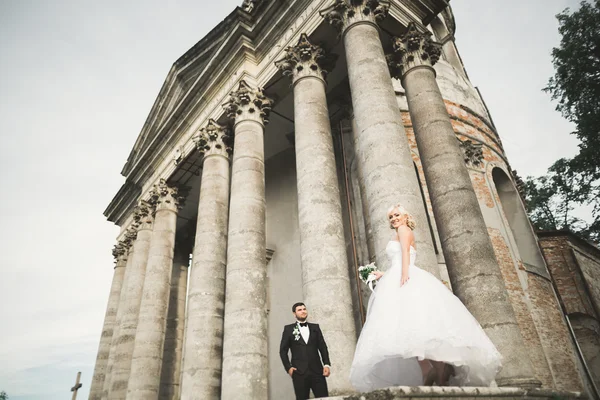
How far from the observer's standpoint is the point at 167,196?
13.9 meters

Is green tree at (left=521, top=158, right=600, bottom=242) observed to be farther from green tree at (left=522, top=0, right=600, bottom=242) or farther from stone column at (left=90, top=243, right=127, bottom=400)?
stone column at (left=90, top=243, right=127, bottom=400)

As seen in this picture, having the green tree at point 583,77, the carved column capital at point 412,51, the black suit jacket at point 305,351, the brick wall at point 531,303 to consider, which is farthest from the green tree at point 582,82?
the black suit jacket at point 305,351

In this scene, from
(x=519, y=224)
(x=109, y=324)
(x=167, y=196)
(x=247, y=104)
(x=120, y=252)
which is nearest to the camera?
(x=247, y=104)

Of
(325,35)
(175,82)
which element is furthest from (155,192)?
(325,35)

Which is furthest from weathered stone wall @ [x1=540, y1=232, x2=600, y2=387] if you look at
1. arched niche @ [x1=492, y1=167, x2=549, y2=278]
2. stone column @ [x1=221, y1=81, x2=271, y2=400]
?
stone column @ [x1=221, y1=81, x2=271, y2=400]

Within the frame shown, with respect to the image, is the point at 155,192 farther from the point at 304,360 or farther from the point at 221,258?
the point at 304,360

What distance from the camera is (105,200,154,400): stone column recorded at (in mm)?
12711

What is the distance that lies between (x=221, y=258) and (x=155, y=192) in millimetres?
5946

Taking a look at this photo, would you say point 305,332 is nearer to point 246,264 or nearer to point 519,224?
point 246,264

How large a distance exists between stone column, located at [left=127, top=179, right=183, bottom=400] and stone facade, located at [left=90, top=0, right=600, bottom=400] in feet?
0.18

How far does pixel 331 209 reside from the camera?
691 centimetres

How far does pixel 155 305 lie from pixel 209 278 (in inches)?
155

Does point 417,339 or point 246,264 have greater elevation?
point 246,264

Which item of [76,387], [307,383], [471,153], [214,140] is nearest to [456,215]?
[307,383]
